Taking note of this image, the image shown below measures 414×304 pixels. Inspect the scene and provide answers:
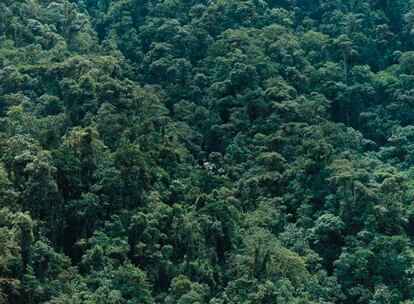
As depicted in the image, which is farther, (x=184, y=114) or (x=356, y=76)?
(x=356, y=76)

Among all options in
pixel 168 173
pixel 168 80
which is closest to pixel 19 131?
pixel 168 173

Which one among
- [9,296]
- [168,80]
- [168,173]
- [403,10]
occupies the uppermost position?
[403,10]

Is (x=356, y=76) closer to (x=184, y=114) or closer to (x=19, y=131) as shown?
(x=184, y=114)

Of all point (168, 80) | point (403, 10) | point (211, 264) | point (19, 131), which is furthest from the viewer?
point (403, 10)

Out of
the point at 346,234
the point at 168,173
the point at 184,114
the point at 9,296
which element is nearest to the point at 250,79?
the point at 184,114

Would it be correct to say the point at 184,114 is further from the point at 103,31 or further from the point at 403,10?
the point at 403,10

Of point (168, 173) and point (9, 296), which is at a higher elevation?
point (168, 173)

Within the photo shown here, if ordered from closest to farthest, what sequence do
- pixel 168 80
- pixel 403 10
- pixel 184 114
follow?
pixel 184 114 → pixel 168 80 → pixel 403 10
